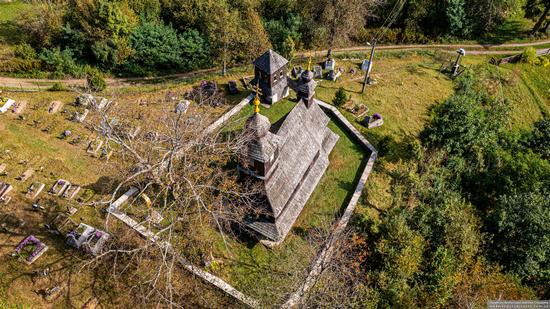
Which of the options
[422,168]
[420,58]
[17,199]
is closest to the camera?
[17,199]

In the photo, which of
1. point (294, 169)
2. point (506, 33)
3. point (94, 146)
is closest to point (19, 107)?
point (94, 146)

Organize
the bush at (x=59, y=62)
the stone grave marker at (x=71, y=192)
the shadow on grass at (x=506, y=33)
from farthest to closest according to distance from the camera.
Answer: the shadow on grass at (x=506, y=33) < the bush at (x=59, y=62) < the stone grave marker at (x=71, y=192)

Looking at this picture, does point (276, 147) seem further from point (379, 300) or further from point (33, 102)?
point (33, 102)

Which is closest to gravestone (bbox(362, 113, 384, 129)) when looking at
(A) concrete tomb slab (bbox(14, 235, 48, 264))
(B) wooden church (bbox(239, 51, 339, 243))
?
(B) wooden church (bbox(239, 51, 339, 243))

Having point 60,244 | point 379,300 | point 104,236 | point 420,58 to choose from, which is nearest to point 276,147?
point 379,300

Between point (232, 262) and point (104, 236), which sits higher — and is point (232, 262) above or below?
below

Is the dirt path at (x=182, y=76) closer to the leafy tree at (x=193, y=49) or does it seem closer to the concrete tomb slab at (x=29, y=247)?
the leafy tree at (x=193, y=49)

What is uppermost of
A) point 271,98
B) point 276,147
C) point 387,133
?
point 276,147

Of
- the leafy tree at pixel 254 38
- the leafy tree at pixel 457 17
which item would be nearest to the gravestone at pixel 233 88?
the leafy tree at pixel 254 38
